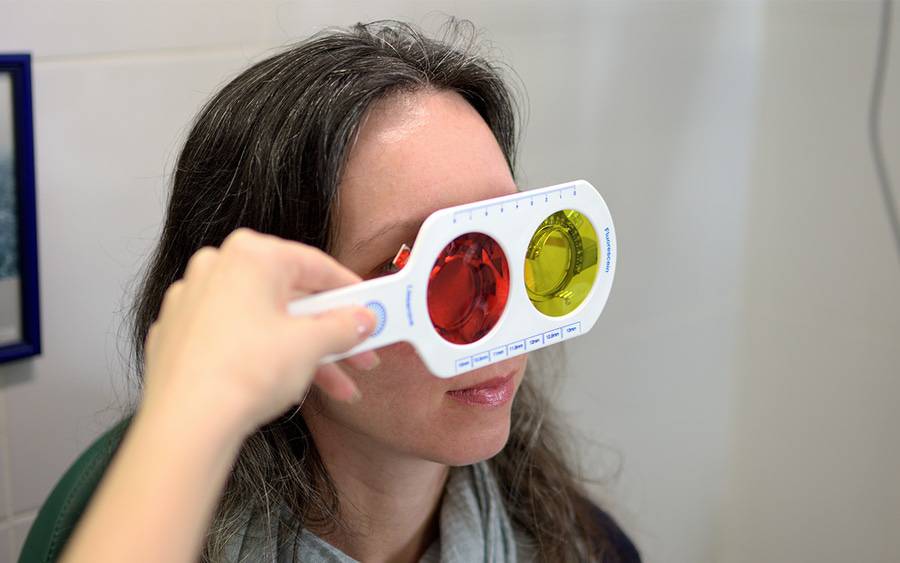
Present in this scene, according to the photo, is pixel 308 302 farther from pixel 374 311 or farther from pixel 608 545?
pixel 608 545

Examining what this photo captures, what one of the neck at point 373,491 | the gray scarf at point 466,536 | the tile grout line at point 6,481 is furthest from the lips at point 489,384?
the tile grout line at point 6,481

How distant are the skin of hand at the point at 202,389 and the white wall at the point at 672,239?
57 cm

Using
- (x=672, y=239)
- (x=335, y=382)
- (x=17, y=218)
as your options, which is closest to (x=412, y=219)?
(x=335, y=382)

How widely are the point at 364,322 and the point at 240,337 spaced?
96mm

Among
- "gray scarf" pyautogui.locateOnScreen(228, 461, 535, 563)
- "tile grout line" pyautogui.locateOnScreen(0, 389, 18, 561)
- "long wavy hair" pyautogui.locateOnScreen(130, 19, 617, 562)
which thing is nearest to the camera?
"long wavy hair" pyautogui.locateOnScreen(130, 19, 617, 562)

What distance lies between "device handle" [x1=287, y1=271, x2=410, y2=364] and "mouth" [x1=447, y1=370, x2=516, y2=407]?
0.20 m

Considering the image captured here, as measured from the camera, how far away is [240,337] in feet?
1.54

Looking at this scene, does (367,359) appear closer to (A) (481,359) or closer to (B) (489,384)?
(A) (481,359)

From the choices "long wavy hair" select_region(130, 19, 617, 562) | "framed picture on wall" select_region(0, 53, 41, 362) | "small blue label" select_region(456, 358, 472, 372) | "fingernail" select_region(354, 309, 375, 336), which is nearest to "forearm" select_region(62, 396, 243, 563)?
"fingernail" select_region(354, 309, 375, 336)

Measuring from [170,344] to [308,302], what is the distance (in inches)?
3.1

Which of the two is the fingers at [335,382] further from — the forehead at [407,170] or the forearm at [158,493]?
the forehead at [407,170]

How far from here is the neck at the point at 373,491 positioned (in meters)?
0.89

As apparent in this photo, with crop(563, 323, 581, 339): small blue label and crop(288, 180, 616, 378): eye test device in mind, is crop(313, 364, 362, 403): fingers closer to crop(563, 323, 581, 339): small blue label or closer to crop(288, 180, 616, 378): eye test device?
crop(288, 180, 616, 378): eye test device

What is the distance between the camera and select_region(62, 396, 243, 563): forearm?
0.44 meters
